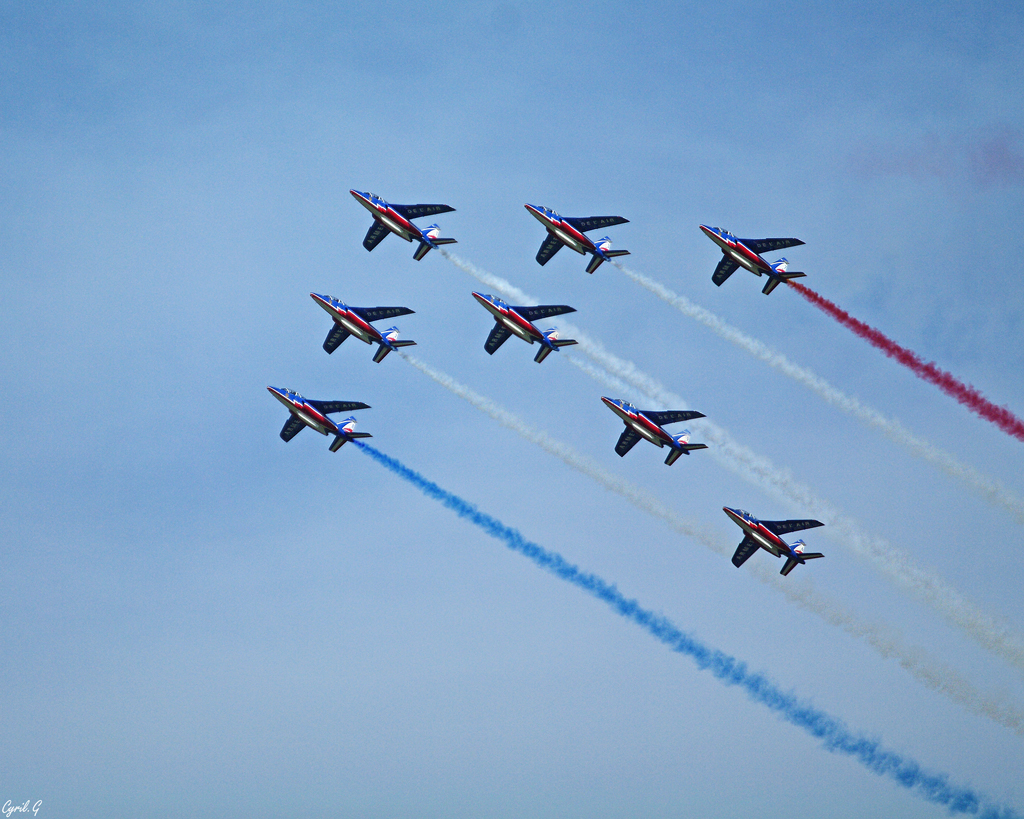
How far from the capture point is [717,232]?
9088cm

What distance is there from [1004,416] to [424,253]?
167 feet

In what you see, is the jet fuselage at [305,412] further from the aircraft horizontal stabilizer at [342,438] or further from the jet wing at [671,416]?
the jet wing at [671,416]

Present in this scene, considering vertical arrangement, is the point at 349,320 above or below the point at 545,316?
below

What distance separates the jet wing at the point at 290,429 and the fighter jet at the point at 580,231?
94.7ft

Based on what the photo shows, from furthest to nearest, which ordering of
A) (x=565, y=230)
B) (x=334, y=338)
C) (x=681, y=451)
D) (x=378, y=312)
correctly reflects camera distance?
(x=334, y=338) < (x=378, y=312) < (x=565, y=230) < (x=681, y=451)

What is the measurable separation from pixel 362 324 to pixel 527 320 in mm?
15353

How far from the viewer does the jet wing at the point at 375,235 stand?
9478 cm

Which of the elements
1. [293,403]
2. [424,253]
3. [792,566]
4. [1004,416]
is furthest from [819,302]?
[293,403]

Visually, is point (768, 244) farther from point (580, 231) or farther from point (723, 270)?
point (580, 231)

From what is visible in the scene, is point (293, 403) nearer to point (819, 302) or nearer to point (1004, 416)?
point (819, 302)

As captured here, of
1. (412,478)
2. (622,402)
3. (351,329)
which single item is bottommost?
(412,478)

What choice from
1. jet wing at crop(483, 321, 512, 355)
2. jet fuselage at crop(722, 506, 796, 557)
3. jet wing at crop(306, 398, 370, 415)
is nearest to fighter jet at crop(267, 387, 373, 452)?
jet wing at crop(306, 398, 370, 415)

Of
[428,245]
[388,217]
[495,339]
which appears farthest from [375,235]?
[495,339]

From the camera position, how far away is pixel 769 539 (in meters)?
87.2
